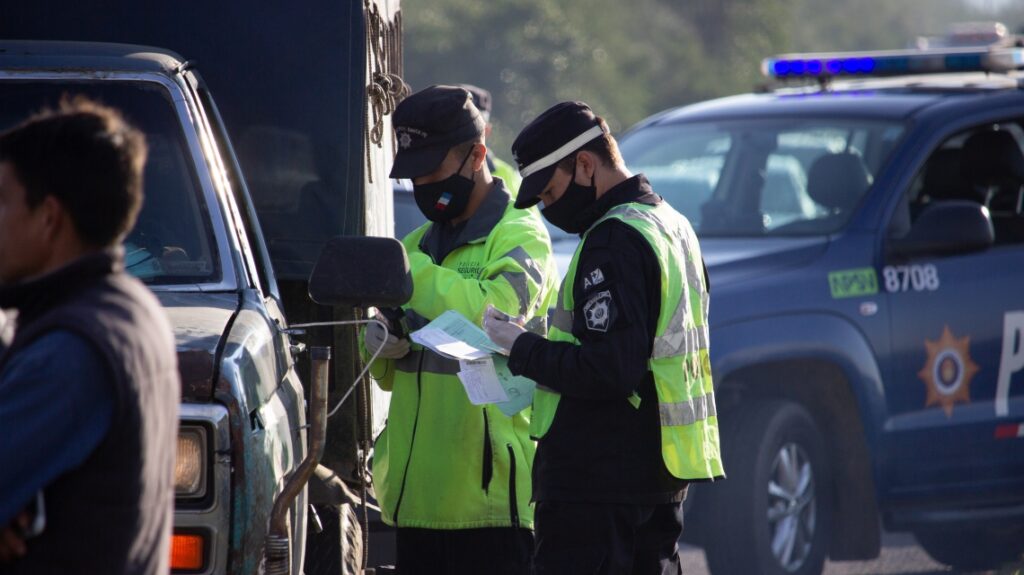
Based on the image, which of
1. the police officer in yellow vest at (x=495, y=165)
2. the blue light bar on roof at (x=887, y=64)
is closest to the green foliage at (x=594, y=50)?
the blue light bar on roof at (x=887, y=64)

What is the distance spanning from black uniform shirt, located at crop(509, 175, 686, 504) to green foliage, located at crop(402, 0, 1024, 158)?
16.9 m

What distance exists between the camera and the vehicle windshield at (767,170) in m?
7.05

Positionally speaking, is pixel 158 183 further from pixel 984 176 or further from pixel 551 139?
pixel 984 176

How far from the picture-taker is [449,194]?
432 centimetres

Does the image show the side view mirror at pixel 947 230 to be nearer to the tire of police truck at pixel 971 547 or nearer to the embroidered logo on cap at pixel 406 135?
the tire of police truck at pixel 971 547

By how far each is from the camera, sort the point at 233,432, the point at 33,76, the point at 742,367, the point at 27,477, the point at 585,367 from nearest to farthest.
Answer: the point at 27,477 → the point at 233,432 → the point at 585,367 → the point at 33,76 → the point at 742,367

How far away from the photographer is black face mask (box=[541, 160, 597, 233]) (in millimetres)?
3939

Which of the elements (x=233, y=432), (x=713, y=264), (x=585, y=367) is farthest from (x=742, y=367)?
(x=233, y=432)

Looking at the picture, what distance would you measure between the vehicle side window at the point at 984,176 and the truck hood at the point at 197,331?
13.6 feet

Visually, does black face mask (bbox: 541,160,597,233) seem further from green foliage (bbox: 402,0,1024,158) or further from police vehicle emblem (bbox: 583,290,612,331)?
green foliage (bbox: 402,0,1024,158)

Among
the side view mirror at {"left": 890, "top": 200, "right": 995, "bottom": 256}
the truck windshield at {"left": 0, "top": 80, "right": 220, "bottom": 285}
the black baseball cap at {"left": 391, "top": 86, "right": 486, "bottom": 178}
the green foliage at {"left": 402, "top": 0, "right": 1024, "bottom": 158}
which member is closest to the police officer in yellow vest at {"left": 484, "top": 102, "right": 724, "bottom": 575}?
the black baseball cap at {"left": 391, "top": 86, "right": 486, "bottom": 178}

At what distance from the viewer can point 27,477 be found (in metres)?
2.21

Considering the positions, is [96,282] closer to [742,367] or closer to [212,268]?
[212,268]

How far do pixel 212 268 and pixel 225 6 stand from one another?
1261 mm
